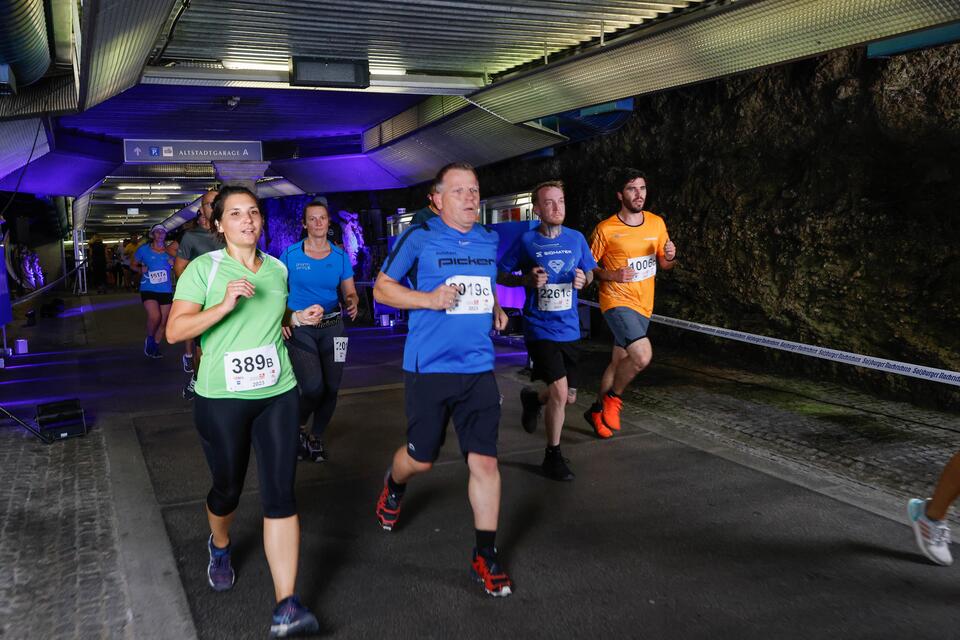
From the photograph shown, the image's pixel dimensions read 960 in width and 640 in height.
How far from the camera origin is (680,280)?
33.4 feet

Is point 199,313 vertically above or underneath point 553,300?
above

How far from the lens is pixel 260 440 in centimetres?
321

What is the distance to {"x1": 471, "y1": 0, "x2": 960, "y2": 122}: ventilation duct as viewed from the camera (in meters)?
5.54

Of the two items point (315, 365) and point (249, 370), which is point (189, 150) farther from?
point (249, 370)

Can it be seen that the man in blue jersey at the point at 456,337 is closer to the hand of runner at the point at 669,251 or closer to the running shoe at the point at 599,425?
the hand of runner at the point at 669,251

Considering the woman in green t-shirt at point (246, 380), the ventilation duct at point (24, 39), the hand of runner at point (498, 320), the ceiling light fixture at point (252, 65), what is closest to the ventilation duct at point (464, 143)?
the ceiling light fixture at point (252, 65)

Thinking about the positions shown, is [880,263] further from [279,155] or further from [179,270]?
[279,155]

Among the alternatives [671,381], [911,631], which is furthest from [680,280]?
[911,631]

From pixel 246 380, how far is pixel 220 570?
Answer: 3.42 ft

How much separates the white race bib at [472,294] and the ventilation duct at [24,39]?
16.2 feet

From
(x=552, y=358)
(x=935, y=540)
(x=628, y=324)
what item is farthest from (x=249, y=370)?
(x=628, y=324)

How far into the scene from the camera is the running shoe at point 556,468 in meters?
5.13

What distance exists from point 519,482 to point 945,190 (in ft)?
15.4

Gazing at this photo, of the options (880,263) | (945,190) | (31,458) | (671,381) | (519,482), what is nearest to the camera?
(519,482)
